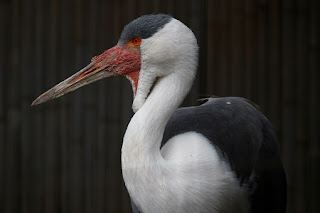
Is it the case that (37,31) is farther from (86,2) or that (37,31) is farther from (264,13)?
(264,13)

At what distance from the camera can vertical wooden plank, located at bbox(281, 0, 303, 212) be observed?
2.46 metres

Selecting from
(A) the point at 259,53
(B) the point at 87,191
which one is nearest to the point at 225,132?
(A) the point at 259,53

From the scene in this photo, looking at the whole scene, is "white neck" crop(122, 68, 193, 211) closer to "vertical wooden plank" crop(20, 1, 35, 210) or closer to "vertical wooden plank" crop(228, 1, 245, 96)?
"vertical wooden plank" crop(228, 1, 245, 96)

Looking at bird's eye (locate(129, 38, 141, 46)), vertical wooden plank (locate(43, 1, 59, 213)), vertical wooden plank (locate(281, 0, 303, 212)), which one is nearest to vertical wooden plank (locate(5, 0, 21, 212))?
vertical wooden plank (locate(43, 1, 59, 213))

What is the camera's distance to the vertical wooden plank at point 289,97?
246 cm

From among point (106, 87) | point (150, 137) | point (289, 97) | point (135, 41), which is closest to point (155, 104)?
point (150, 137)

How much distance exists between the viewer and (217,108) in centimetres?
245

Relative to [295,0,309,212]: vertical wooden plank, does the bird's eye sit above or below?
above

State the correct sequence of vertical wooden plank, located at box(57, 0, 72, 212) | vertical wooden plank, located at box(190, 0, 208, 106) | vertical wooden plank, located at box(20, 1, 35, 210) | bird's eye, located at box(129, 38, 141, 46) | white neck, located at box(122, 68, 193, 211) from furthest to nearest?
vertical wooden plank, located at box(20, 1, 35, 210) < vertical wooden plank, located at box(57, 0, 72, 212) < vertical wooden plank, located at box(190, 0, 208, 106) < bird's eye, located at box(129, 38, 141, 46) < white neck, located at box(122, 68, 193, 211)

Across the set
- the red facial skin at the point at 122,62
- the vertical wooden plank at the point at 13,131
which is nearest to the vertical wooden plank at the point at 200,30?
the red facial skin at the point at 122,62

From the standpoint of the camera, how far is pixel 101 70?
229 centimetres

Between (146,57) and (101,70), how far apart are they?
0.16m

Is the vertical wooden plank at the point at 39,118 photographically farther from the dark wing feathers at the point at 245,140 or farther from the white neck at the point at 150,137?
the white neck at the point at 150,137

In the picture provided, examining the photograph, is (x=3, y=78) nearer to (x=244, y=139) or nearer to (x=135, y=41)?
(x=135, y=41)
